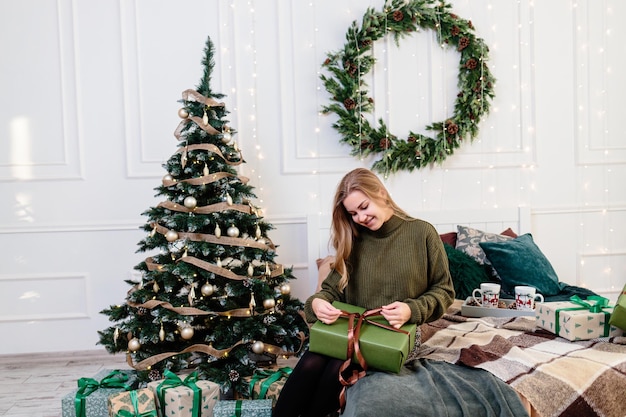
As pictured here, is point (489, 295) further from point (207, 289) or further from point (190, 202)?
point (190, 202)

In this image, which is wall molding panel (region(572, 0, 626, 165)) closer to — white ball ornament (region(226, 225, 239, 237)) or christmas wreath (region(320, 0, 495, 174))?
christmas wreath (region(320, 0, 495, 174))

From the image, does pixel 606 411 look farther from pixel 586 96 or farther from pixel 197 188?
pixel 586 96

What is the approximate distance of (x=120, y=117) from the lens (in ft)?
10.9

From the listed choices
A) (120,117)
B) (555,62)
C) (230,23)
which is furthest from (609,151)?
(120,117)

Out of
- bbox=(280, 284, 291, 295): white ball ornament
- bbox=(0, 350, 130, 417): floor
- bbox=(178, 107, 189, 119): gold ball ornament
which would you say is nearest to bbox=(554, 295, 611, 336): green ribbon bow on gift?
bbox=(280, 284, 291, 295): white ball ornament

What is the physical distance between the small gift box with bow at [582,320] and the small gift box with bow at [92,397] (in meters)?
1.80

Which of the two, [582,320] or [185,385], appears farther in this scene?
[185,385]

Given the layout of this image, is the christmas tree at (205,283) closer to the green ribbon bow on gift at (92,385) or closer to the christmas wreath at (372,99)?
the green ribbon bow on gift at (92,385)

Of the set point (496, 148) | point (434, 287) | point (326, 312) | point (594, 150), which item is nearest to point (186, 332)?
point (326, 312)

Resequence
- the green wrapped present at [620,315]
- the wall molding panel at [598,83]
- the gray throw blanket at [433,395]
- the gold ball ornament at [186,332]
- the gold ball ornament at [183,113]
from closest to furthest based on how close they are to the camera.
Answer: the gray throw blanket at [433,395]
the green wrapped present at [620,315]
the gold ball ornament at [186,332]
the gold ball ornament at [183,113]
the wall molding panel at [598,83]

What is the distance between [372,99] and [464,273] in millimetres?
1206

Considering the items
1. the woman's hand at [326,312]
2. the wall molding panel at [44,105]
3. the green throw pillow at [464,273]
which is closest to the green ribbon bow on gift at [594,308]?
the green throw pillow at [464,273]

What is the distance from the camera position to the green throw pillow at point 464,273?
284 centimetres

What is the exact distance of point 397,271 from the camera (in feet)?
6.74
